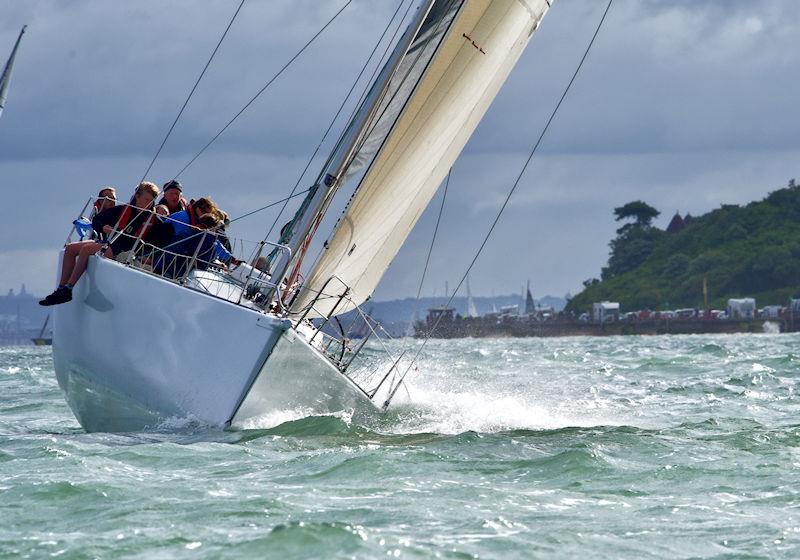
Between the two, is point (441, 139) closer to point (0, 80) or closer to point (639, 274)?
point (0, 80)

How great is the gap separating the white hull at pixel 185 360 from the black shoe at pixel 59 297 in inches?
7.6

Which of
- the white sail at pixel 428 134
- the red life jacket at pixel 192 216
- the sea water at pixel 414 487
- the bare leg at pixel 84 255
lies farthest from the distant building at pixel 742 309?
the bare leg at pixel 84 255

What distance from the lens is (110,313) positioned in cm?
1198

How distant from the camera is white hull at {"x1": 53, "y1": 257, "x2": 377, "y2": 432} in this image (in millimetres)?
11125

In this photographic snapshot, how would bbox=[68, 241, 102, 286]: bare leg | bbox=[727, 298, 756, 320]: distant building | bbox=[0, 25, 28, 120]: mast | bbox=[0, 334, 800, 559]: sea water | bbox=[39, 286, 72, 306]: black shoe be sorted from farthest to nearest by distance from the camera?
bbox=[727, 298, 756, 320]: distant building → bbox=[0, 25, 28, 120]: mast → bbox=[68, 241, 102, 286]: bare leg → bbox=[39, 286, 72, 306]: black shoe → bbox=[0, 334, 800, 559]: sea water

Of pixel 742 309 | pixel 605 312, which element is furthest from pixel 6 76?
pixel 605 312

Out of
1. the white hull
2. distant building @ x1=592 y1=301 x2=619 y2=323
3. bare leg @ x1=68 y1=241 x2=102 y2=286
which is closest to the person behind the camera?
the white hull

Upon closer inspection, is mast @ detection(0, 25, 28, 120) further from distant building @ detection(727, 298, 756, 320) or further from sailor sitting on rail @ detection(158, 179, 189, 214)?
distant building @ detection(727, 298, 756, 320)

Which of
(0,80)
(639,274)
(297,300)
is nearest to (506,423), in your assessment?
(297,300)

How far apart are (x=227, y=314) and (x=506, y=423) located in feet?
10.6

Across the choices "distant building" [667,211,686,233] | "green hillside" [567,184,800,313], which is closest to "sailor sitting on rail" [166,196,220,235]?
"green hillside" [567,184,800,313]

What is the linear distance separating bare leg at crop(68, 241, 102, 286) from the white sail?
1764 mm

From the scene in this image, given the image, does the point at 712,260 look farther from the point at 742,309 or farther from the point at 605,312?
the point at 742,309

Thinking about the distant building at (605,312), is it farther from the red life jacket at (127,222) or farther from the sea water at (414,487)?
the red life jacket at (127,222)
